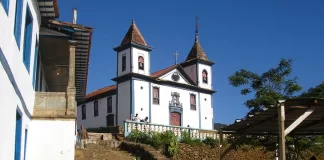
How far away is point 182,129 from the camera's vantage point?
30375 mm

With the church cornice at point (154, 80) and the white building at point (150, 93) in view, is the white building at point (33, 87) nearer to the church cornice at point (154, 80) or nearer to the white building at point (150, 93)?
the church cornice at point (154, 80)

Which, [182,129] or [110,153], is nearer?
[110,153]

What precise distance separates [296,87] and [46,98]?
25.3 feet

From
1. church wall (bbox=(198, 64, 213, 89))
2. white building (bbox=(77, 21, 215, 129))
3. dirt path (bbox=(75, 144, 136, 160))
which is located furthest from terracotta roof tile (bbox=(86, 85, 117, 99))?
dirt path (bbox=(75, 144, 136, 160))

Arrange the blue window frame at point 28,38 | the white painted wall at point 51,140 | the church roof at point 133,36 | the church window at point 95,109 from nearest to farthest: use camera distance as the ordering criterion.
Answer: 1. the blue window frame at point 28,38
2. the white painted wall at point 51,140
3. the church roof at point 133,36
4. the church window at point 95,109

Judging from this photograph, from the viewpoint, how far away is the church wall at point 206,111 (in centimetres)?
4275

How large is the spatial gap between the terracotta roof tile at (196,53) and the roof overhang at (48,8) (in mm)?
31083

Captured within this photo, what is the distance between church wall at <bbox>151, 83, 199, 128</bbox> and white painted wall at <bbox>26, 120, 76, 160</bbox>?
27139mm

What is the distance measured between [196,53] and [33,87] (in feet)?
105

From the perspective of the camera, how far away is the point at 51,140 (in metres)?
11.9

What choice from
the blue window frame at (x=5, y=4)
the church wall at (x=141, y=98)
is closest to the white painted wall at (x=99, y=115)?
the church wall at (x=141, y=98)

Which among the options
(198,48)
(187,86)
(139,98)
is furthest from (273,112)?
(198,48)

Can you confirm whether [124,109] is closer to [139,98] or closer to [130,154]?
[139,98]

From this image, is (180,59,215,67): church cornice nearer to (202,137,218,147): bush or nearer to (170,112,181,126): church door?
(170,112,181,126): church door
